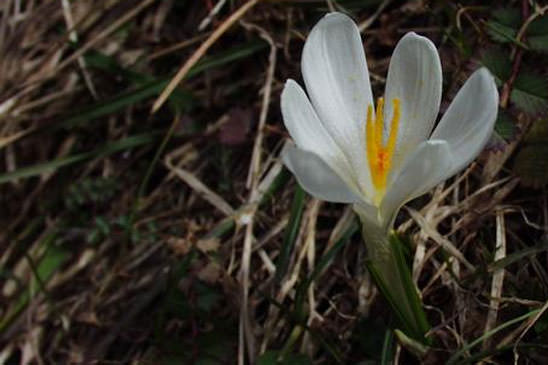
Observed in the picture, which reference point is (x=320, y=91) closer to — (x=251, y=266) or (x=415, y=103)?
(x=415, y=103)

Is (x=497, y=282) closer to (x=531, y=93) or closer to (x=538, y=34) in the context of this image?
(x=531, y=93)

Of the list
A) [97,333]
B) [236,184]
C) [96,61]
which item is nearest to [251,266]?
[236,184]

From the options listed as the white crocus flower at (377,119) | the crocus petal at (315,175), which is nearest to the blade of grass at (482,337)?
the white crocus flower at (377,119)

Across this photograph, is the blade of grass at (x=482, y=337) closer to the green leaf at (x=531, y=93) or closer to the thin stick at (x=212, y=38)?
the green leaf at (x=531, y=93)

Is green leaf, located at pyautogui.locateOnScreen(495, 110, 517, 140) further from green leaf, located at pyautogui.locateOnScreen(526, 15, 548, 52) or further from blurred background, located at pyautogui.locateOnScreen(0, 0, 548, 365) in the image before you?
green leaf, located at pyautogui.locateOnScreen(526, 15, 548, 52)

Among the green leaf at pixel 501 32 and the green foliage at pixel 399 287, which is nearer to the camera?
the green foliage at pixel 399 287

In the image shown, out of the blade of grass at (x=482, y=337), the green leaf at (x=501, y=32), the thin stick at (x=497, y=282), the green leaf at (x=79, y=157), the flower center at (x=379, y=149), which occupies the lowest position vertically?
the thin stick at (x=497, y=282)

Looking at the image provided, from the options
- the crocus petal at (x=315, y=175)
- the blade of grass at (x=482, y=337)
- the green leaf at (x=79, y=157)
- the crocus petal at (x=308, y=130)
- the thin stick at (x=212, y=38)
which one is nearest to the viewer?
the crocus petal at (x=315, y=175)

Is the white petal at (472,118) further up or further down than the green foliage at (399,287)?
further up
